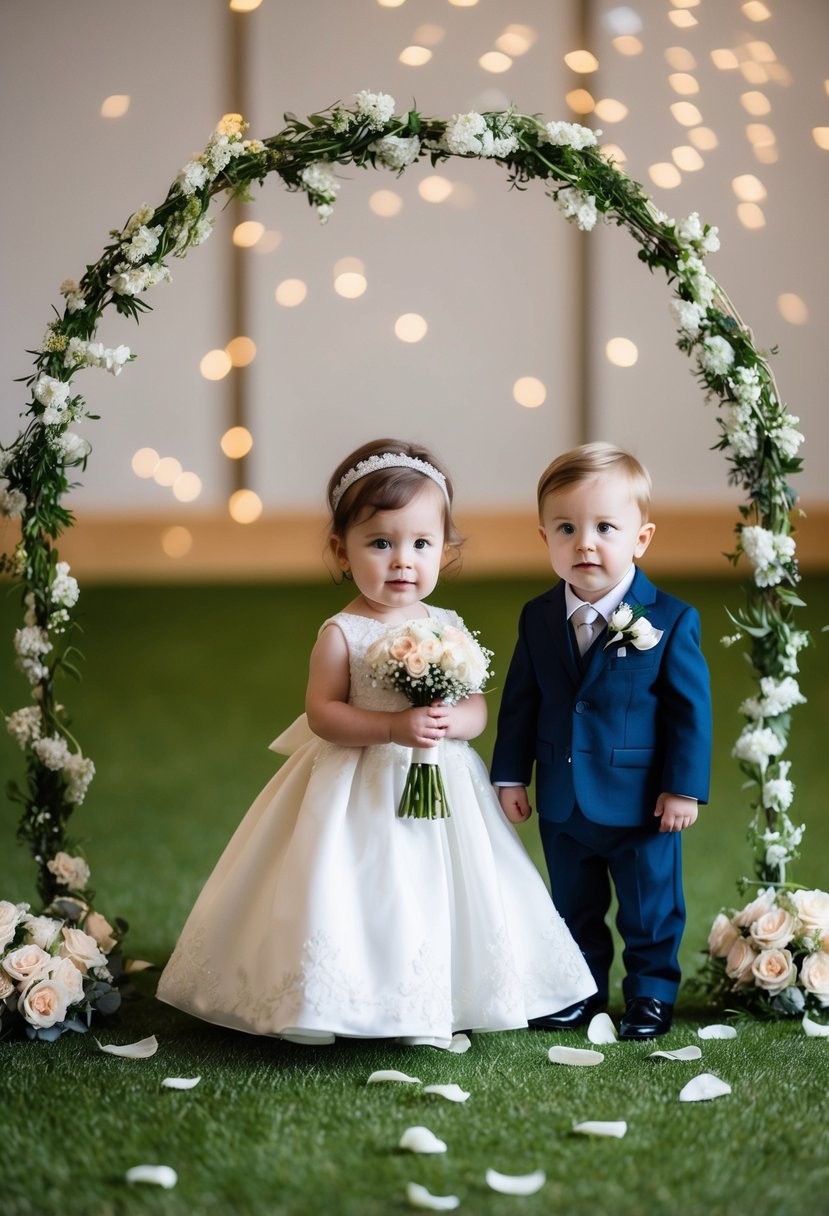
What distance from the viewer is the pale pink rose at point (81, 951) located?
8.91ft

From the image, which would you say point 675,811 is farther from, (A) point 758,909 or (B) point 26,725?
(B) point 26,725

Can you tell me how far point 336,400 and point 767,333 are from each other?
2.56 meters

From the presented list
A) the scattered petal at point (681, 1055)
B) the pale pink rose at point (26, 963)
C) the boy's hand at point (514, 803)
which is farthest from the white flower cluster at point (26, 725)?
the scattered petal at point (681, 1055)

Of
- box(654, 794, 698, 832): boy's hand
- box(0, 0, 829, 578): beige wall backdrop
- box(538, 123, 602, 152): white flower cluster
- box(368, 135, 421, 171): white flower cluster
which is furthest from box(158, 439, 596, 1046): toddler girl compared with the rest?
box(0, 0, 829, 578): beige wall backdrop

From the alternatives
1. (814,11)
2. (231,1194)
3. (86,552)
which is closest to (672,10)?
(814,11)

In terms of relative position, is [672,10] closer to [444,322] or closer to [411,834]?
[444,322]

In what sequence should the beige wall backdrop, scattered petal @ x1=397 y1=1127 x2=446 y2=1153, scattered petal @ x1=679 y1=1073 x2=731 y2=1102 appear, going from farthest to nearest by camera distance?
1. the beige wall backdrop
2. scattered petal @ x1=679 y1=1073 x2=731 y2=1102
3. scattered petal @ x1=397 y1=1127 x2=446 y2=1153

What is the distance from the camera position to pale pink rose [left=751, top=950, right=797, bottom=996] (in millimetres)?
2723

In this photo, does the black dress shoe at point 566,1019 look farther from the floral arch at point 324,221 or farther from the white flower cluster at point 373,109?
the white flower cluster at point 373,109

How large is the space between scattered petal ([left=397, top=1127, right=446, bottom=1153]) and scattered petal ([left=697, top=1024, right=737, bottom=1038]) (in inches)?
33.3

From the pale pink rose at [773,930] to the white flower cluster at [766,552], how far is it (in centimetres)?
75

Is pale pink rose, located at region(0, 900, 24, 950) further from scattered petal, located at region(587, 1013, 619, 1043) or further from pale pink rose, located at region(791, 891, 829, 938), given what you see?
Answer: pale pink rose, located at region(791, 891, 829, 938)

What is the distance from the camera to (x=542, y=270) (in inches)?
290

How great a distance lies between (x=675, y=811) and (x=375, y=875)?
0.65m
